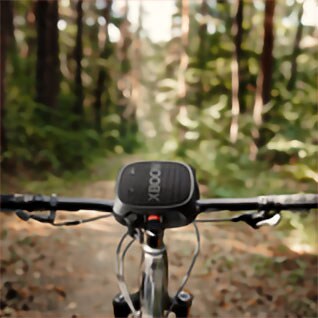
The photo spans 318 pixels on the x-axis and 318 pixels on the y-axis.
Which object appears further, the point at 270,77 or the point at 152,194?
the point at 270,77

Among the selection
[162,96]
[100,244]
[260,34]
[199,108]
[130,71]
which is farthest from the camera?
[130,71]

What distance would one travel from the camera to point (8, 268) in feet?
15.2

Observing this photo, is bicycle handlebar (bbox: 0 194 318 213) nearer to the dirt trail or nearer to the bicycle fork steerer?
the bicycle fork steerer

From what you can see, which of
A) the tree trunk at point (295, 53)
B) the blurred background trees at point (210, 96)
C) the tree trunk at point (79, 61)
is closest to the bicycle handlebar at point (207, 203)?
the blurred background trees at point (210, 96)

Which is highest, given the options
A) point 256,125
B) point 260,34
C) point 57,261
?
point 260,34

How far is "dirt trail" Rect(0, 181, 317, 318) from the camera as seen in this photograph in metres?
4.32

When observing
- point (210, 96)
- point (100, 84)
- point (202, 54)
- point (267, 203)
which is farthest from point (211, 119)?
point (267, 203)

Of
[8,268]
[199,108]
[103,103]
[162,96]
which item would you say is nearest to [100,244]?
[8,268]

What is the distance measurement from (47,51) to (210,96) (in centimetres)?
478

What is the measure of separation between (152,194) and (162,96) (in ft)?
42.5

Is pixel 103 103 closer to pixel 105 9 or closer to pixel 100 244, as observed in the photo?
pixel 105 9

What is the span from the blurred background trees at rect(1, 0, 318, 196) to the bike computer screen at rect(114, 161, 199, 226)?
19.2 feet

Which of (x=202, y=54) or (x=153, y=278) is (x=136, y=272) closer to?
(x=153, y=278)

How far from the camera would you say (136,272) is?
4.98 metres
